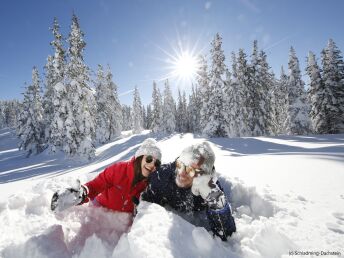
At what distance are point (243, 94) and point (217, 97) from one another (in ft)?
11.0

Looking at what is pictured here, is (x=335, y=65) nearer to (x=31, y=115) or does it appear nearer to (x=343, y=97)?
(x=343, y=97)

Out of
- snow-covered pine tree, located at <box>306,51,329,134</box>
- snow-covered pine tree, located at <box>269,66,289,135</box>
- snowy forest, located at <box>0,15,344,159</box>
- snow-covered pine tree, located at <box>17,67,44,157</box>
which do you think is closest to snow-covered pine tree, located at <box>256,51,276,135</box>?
snowy forest, located at <box>0,15,344,159</box>

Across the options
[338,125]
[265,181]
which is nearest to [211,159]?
[265,181]

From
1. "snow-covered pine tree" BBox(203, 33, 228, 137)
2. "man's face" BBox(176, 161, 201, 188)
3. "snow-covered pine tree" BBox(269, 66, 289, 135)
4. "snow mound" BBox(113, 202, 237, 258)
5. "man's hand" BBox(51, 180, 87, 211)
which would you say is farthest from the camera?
"snow-covered pine tree" BBox(269, 66, 289, 135)

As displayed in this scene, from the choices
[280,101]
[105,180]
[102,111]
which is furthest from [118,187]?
[280,101]

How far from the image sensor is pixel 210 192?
2.99m

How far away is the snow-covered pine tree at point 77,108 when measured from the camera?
80.5ft

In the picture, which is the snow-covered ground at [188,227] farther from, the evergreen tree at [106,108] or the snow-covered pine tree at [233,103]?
the evergreen tree at [106,108]

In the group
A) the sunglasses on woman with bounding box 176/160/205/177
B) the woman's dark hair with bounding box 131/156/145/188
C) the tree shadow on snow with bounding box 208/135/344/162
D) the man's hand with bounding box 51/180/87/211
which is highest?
the sunglasses on woman with bounding box 176/160/205/177

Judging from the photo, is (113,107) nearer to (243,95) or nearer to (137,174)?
(243,95)

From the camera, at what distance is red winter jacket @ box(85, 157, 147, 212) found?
4.29m

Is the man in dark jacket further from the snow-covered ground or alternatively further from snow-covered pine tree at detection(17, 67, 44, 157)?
snow-covered pine tree at detection(17, 67, 44, 157)

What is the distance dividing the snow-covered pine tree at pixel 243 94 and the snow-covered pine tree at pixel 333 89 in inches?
326

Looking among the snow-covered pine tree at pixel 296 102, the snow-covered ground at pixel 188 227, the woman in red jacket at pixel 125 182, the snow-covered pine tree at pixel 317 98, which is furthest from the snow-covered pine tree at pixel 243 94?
the woman in red jacket at pixel 125 182
